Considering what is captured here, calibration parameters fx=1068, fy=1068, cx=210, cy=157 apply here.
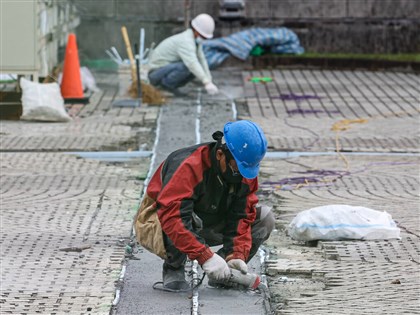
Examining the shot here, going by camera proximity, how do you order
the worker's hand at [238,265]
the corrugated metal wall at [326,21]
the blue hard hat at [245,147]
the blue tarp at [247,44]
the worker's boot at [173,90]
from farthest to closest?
the corrugated metal wall at [326,21] < the blue tarp at [247,44] < the worker's boot at [173,90] < the worker's hand at [238,265] < the blue hard hat at [245,147]

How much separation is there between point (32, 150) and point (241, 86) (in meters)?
5.45

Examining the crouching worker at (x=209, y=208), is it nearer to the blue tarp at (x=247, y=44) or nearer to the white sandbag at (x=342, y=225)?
the white sandbag at (x=342, y=225)

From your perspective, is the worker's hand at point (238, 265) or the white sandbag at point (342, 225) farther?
the white sandbag at point (342, 225)

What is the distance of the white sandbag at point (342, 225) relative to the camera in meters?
7.35

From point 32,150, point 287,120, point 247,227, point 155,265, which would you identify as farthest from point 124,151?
point 247,227

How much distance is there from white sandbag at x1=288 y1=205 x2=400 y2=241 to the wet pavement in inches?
3.1

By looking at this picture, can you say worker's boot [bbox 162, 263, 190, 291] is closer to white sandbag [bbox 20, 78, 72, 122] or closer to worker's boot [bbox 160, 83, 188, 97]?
white sandbag [bbox 20, 78, 72, 122]

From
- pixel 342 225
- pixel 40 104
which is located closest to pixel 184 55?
pixel 40 104

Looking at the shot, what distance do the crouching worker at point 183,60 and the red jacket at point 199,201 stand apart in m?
7.98

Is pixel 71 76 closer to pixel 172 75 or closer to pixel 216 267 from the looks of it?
pixel 172 75

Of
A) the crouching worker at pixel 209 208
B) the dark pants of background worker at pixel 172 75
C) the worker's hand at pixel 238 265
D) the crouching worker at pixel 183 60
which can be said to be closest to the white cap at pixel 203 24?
the crouching worker at pixel 183 60

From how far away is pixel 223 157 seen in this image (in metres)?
5.82

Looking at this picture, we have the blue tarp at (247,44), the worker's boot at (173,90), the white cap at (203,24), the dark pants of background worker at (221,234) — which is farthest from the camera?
the blue tarp at (247,44)

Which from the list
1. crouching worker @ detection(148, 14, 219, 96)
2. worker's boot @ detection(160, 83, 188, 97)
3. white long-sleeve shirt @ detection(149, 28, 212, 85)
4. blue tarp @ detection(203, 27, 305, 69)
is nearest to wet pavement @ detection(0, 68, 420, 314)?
worker's boot @ detection(160, 83, 188, 97)
